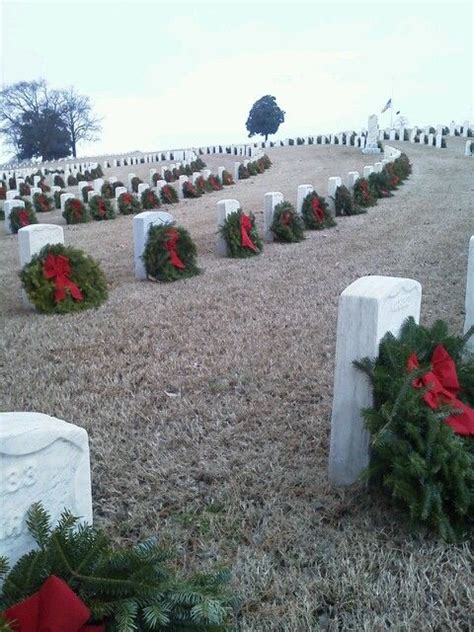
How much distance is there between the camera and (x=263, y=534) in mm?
2980

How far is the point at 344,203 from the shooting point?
44.5ft

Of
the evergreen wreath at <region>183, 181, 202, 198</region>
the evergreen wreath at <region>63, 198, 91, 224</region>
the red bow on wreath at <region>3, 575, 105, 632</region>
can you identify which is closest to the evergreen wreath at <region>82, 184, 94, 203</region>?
the evergreen wreath at <region>183, 181, 202, 198</region>

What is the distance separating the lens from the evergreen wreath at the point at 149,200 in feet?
55.6

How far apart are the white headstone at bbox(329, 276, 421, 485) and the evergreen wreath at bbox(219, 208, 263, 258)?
648 centimetres

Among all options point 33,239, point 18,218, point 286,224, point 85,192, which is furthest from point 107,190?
point 33,239

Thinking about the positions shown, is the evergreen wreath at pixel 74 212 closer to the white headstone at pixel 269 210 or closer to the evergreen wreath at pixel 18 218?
the evergreen wreath at pixel 18 218

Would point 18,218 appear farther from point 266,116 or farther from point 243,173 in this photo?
point 266,116

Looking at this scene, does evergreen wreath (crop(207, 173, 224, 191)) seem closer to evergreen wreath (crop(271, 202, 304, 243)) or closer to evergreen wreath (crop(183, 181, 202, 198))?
evergreen wreath (crop(183, 181, 202, 198))

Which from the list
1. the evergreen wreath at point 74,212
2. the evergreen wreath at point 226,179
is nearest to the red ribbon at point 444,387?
the evergreen wreath at point 74,212

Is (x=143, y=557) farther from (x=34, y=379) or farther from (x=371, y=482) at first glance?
(x=34, y=379)

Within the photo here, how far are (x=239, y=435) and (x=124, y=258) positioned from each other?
6828mm

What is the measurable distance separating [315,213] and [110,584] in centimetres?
1045

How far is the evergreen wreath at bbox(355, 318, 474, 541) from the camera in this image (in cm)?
288

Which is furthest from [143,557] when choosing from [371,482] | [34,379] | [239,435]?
[34,379]
